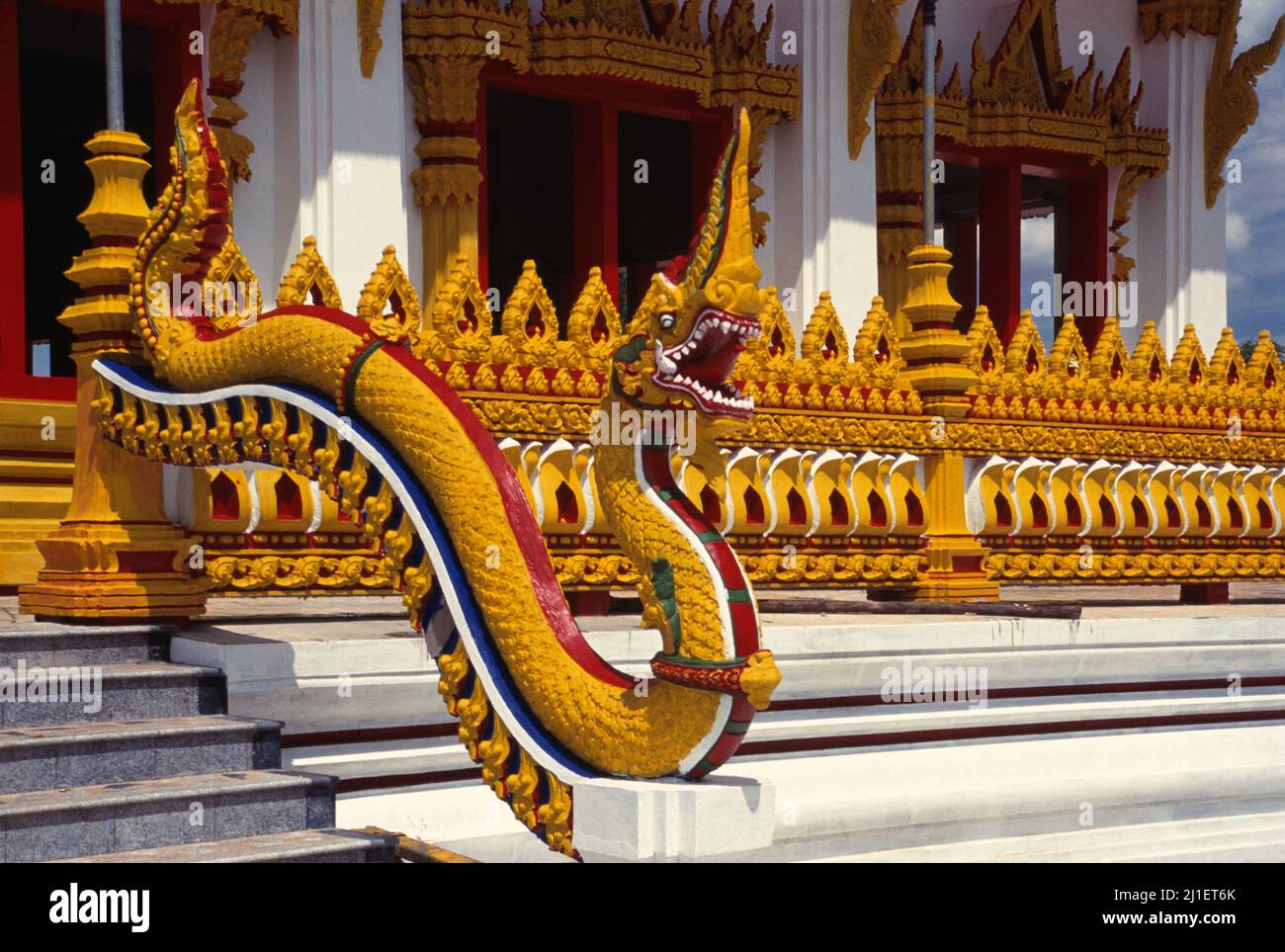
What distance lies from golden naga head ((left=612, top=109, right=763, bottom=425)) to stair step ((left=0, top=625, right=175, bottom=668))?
1.91m

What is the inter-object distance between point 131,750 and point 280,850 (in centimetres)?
56

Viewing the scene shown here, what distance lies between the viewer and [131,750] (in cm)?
396

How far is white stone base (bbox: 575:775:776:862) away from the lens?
3260 millimetres

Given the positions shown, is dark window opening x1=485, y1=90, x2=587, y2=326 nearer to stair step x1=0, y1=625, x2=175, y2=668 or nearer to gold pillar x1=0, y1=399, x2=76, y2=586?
gold pillar x1=0, y1=399, x2=76, y2=586

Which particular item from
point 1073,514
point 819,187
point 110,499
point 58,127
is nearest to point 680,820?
point 110,499

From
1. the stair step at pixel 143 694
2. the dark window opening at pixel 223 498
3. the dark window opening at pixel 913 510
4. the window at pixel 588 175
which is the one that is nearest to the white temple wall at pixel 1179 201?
the window at pixel 588 175

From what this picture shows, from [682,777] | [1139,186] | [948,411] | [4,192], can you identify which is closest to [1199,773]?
[948,411]

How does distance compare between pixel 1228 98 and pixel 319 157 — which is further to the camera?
pixel 1228 98

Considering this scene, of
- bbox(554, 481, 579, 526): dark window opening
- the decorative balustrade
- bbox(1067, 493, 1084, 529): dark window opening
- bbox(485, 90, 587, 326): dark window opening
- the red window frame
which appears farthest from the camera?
bbox(485, 90, 587, 326): dark window opening

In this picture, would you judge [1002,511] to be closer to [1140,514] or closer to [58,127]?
[1140,514]

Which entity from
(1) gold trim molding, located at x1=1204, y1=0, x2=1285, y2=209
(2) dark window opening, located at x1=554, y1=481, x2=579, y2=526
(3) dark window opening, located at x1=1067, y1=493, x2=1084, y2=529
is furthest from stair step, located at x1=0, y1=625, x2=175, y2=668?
(1) gold trim molding, located at x1=1204, y1=0, x2=1285, y2=209

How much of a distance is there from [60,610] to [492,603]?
6.04ft

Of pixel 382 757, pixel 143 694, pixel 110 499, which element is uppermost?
pixel 110 499

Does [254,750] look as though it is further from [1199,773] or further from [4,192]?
[4,192]
